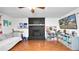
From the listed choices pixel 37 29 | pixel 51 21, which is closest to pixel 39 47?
pixel 37 29

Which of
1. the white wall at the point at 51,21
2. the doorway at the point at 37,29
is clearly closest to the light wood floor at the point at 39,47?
the doorway at the point at 37,29

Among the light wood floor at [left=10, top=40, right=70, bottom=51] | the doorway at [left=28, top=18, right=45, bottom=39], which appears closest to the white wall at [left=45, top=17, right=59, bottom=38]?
the doorway at [left=28, top=18, right=45, bottom=39]

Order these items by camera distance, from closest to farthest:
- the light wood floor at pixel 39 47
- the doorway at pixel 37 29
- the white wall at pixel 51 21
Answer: the light wood floor at pixel 39 47, the doorway at pixel 37 29, the white wall at pixel 51 21

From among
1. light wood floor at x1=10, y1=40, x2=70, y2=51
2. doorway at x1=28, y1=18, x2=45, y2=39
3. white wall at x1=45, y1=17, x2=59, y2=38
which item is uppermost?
white wall at x1=45, y1=17, x2=59, y2=38

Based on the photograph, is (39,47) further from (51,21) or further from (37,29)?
(51,21)

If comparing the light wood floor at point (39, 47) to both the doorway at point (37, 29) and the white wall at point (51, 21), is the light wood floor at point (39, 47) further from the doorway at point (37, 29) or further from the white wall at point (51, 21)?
the white wall at point (51, 21)

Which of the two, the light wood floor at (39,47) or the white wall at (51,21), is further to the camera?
the white wall at (51,21)

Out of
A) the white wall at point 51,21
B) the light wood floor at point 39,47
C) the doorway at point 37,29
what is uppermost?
the white wall at point 51,21

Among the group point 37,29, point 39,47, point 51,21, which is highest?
point 51,21

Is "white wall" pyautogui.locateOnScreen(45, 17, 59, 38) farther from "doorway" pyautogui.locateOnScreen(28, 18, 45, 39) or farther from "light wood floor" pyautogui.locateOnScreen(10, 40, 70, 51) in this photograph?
"light wood floor" pyautogui.locateOnScreen(10, 40, 70, 51)
